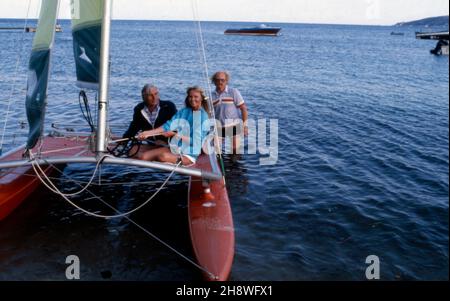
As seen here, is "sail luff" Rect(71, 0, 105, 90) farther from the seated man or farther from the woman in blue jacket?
the woman in blue jacket

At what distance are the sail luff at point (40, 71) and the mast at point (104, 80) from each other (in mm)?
982

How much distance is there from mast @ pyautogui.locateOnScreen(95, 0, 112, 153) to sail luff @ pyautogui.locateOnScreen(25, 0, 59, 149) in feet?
3.22

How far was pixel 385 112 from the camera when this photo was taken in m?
→ 19.5

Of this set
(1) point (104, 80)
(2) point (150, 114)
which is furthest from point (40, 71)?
(2) point (150, 114)

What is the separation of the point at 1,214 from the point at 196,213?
3788 millimetres

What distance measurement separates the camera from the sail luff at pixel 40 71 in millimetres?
7055

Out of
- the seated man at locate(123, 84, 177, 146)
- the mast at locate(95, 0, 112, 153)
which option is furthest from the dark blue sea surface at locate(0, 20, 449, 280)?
the mast at locate(95, 0, 112, 153)

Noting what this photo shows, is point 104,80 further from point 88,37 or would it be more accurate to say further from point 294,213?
point 294,213

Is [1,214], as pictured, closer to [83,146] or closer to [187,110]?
[83,146]

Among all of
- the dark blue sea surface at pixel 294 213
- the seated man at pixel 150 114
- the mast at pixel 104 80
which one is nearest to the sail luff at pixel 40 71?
the mast at pixel 104 80

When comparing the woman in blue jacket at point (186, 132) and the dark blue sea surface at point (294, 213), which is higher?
the woman in blue jacket at point (186, 132)

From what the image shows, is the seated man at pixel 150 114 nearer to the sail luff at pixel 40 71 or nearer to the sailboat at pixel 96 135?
the sailboat at pixel 96 135
